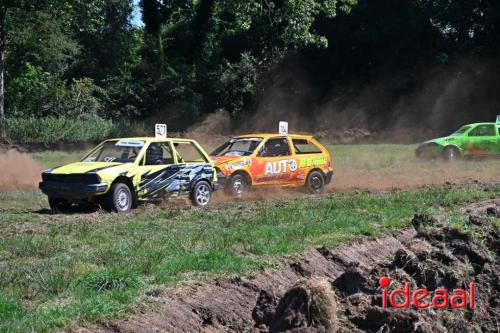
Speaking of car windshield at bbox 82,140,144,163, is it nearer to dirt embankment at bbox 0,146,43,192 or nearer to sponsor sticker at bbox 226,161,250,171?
sponsor sticker at bbox 226,161,250,171

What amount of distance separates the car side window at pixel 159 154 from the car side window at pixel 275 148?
2.86m

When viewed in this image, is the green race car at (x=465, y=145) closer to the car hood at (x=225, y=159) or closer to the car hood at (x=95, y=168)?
the car hood at (x=225, y=159)

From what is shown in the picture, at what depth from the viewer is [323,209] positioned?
13.2 m

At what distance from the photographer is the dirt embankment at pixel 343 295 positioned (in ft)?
20.9

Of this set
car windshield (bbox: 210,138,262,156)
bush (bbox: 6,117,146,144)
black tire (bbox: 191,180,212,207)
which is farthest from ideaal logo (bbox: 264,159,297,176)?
bush (bbox: 6,117,146,144)

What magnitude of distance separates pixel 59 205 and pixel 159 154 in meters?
2.21

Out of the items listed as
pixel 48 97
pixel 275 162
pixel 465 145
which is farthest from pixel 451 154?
pixel 48 97

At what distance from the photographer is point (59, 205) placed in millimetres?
14266

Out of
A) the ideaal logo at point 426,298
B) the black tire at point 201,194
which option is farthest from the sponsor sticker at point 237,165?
the ideaal logo at point 426,298

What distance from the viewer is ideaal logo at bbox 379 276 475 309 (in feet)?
23.5

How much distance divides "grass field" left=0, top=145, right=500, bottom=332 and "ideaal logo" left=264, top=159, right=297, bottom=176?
1.21m

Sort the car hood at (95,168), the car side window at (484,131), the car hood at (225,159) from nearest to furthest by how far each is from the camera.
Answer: the car hood at (95,168) → the car hood at (225,159) → the car side window at (484,131)

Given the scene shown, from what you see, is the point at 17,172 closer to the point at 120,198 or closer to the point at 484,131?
the point at 120,198

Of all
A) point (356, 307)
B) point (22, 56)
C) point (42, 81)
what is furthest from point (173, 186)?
point (22, 56)
